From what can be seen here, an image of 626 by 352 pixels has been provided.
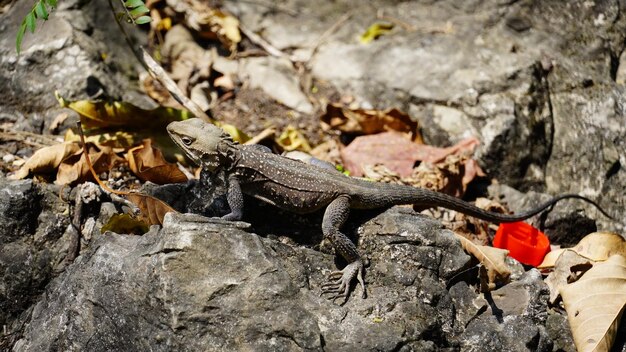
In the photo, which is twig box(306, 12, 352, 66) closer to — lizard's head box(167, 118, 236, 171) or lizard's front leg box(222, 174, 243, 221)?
lizard's head box(167, 118, 236, 171)

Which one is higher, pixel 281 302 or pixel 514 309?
pixel 281 302

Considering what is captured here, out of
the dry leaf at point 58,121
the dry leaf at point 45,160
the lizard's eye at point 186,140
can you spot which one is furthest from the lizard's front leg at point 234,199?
the dry leaf at point 58,121

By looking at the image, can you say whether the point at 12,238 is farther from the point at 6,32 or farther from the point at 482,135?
the point at 482,135

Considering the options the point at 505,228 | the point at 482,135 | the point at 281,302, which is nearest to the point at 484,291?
the point at 505,228

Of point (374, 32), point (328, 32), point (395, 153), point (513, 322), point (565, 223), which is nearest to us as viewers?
point (513, 322)

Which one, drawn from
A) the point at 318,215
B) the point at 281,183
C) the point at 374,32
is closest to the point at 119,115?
the point at 281,183

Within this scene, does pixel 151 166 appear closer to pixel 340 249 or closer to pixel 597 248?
pixel 340 249
